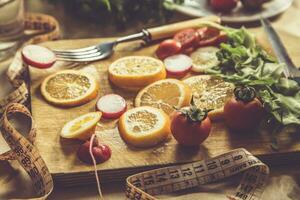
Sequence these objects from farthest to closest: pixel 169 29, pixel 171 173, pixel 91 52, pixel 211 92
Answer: pixel 169 29
pixel 91 52
pixel 211 92
pixel 171 173

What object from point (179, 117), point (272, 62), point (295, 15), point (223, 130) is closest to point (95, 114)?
point (179, 117)

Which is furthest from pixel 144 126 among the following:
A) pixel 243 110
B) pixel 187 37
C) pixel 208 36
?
pixel 208 36

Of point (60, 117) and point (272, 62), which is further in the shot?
point (272, 62)

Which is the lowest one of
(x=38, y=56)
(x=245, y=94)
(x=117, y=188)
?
(x=117, y=188)

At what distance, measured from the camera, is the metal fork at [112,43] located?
3.28 m

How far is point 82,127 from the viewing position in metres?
2.71

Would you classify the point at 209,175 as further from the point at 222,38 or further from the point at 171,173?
the point at 222,38

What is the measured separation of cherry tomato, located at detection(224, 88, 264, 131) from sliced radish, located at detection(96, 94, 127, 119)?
1.61 ft

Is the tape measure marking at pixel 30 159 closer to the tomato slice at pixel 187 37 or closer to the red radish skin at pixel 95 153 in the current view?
the red radish skin at pixel 95 153

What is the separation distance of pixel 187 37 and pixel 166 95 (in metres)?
0.52

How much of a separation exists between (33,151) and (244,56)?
1188 millimetres

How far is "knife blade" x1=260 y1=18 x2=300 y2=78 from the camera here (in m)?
3.10

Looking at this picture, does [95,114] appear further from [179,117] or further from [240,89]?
[240,89]

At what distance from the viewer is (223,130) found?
2.84 m
